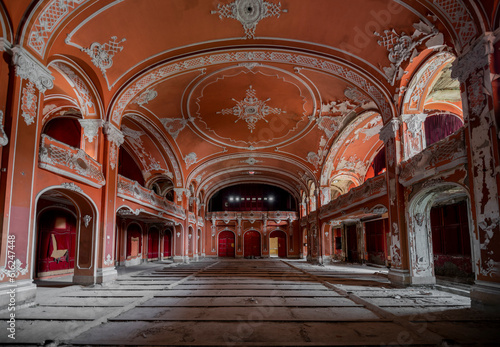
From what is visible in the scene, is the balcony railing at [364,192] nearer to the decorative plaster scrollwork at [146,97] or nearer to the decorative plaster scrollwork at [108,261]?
the decorative plaster scrollwork at [146,97]

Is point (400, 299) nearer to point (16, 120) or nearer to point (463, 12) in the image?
point (463, 12)

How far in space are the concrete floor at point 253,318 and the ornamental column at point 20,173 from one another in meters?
0.72

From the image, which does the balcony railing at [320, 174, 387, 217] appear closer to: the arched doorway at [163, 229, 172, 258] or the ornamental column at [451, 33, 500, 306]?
the ornamental column at [451, 33, 500, 306]

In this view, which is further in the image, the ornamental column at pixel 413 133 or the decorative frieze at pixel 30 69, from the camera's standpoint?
the ornamental column at pixel 413 133

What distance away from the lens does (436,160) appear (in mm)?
8086

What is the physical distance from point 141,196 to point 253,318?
9692 mm

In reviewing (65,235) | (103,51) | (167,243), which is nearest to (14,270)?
(103,51)

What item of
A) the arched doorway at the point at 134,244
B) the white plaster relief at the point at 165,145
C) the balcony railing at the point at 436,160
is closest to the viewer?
the balcony railing at the point at 436,160

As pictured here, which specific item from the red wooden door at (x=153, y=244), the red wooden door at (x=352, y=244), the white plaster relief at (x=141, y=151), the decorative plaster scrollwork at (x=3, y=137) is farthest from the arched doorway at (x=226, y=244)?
the decorative plaster scrollwork at (x=3, y=137)

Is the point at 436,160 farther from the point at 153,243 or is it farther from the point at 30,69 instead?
the point at 153,243

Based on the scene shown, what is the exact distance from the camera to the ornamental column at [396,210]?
9.65 m

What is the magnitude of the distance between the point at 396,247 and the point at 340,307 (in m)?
4.29

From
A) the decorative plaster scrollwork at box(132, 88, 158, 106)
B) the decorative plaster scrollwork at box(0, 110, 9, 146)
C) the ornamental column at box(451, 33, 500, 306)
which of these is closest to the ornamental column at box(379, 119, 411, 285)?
the ornamental column at box(451, 33, 500, 306)

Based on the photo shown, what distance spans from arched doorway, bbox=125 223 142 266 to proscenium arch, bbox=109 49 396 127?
997 centimetres
